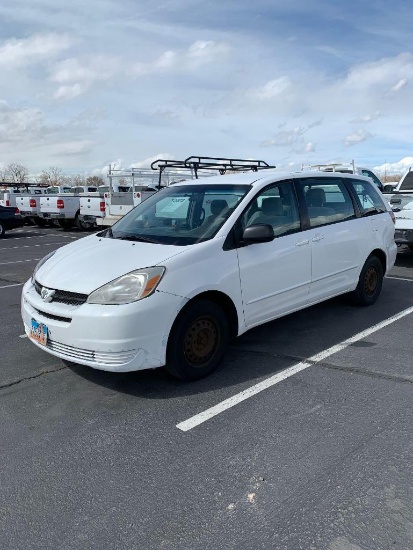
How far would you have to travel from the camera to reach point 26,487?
2.79 metres

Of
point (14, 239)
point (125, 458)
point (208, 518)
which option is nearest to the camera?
point (208, 518)

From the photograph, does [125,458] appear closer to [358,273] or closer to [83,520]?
[83,520]

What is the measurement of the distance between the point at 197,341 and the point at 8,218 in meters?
16.2

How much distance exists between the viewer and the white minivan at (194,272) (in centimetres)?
371

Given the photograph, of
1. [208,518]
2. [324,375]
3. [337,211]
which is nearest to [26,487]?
[208,518]

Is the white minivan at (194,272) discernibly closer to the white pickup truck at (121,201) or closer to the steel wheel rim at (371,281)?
the steel wheel rim at (371,281)

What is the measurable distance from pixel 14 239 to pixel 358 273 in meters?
14.5

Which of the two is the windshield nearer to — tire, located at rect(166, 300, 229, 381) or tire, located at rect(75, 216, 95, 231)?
tire, located at rect(166, 300, 229, 381)

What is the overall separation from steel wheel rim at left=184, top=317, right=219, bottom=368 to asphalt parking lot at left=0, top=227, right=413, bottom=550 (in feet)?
0.74

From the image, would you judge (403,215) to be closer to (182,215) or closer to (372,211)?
(372,211)

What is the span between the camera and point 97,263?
4.07 metres

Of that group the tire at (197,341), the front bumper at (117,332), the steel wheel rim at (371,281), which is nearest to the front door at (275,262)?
the tire at (197,341)

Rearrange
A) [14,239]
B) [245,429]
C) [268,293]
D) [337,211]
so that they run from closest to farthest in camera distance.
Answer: [245,429]
[268,293]
[337,211]
[14,239]

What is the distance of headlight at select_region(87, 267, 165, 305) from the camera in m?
3.69
